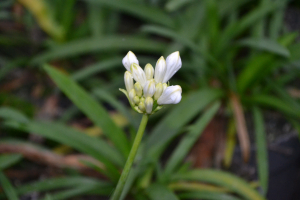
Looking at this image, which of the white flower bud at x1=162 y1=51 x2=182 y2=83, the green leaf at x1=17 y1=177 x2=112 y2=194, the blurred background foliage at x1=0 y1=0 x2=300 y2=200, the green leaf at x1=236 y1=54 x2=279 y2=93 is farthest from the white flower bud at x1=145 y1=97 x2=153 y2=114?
the green leaf at x1=236 y1=54 x2=279 y2=93

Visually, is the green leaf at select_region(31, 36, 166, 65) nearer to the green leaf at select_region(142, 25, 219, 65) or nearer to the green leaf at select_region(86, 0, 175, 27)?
the green leaf at select_region(86, 0, 175, 27)

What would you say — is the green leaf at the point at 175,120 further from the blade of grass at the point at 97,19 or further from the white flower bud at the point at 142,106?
the blade of grass at the point at 97,19

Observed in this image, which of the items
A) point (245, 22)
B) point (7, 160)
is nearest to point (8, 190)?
point (7, 160)

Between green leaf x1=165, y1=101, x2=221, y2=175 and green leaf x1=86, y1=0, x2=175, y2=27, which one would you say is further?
green leaf x1=86, y1=0, x2=175, y2=27

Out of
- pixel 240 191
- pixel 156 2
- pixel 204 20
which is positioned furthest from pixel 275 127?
pixel 156 2

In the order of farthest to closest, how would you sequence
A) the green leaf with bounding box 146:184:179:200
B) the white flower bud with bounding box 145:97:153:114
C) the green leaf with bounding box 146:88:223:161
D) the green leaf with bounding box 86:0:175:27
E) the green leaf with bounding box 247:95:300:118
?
the green leaf with bounding box 86:0:175:27 → the green leaf with bounding box 247:95:300:118 → the green leaf with bounding box 146:88:223:161 → the green leaf with bounding box 146:184:179:200 → the white flower bud with bounding box 145:97:153:114

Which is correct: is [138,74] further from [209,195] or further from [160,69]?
[209,195]
